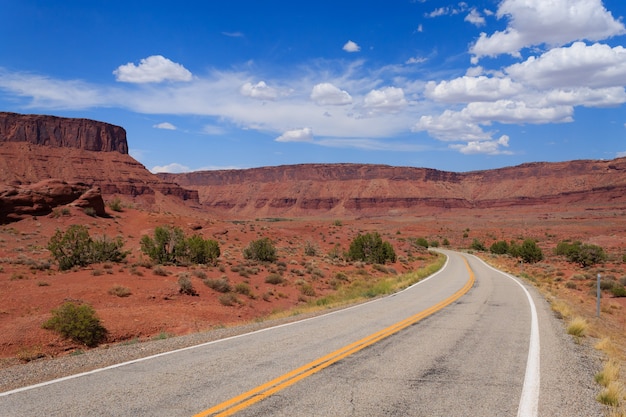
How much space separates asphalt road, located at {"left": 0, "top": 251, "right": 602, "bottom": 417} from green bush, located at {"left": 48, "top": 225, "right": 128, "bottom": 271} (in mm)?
18554

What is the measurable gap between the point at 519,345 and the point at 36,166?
356 ft

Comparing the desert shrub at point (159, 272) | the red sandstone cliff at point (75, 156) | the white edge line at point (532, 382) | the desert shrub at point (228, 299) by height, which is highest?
the red sandstone cliff at point (75, 156)

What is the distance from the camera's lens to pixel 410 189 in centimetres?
17962

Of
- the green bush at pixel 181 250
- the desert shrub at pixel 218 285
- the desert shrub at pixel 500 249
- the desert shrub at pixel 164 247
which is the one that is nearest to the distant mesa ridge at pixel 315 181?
the desert shrub at pixel 164 247

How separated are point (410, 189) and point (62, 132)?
123585mm

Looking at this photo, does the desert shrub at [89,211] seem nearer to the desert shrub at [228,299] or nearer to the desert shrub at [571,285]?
the desert shrub at [228,299]

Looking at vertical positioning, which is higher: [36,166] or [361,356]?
[36,166]

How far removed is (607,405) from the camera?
5512 millimetres

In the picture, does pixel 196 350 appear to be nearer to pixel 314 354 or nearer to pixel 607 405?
pixel 314 354

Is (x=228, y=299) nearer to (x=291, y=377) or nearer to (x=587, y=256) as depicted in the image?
(x=291, y=377)

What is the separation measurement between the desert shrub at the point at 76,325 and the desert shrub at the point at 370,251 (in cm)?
2898

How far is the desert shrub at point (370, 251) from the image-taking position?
131 feet

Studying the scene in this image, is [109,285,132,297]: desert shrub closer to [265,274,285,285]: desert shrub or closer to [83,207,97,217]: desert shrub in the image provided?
[265,274,285,285]: desert shrub

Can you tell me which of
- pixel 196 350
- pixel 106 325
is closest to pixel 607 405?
pixel 196 350
